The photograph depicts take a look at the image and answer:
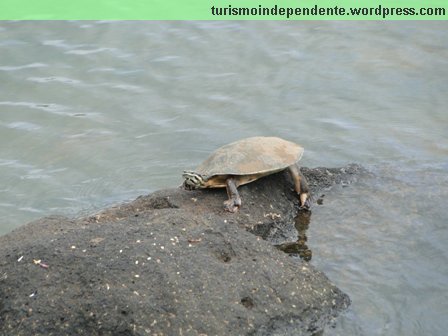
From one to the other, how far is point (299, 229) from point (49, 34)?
270 inches

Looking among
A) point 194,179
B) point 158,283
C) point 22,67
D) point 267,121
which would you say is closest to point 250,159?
point 194,179

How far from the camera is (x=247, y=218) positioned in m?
5.96

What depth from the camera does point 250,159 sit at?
6.16m

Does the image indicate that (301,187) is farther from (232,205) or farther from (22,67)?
(22,67)

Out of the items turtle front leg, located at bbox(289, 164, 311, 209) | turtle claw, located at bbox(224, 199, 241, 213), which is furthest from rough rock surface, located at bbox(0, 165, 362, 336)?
turtle front leg, located at bbox(289, 164, 311, 209)

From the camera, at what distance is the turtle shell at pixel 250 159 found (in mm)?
6070

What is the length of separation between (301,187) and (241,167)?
715 millimetres

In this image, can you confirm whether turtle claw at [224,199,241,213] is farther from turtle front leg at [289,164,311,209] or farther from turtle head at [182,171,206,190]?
turtle front leg at [289,164,311,209]

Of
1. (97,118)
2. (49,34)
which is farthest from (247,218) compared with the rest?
(49,34)

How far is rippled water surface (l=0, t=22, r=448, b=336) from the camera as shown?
20.4 ft

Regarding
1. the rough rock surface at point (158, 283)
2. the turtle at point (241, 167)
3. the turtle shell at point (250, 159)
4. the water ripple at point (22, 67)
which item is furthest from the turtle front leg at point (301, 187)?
the water ripple at point (22, 67)

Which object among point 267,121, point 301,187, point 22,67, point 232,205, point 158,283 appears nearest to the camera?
point 158,283
